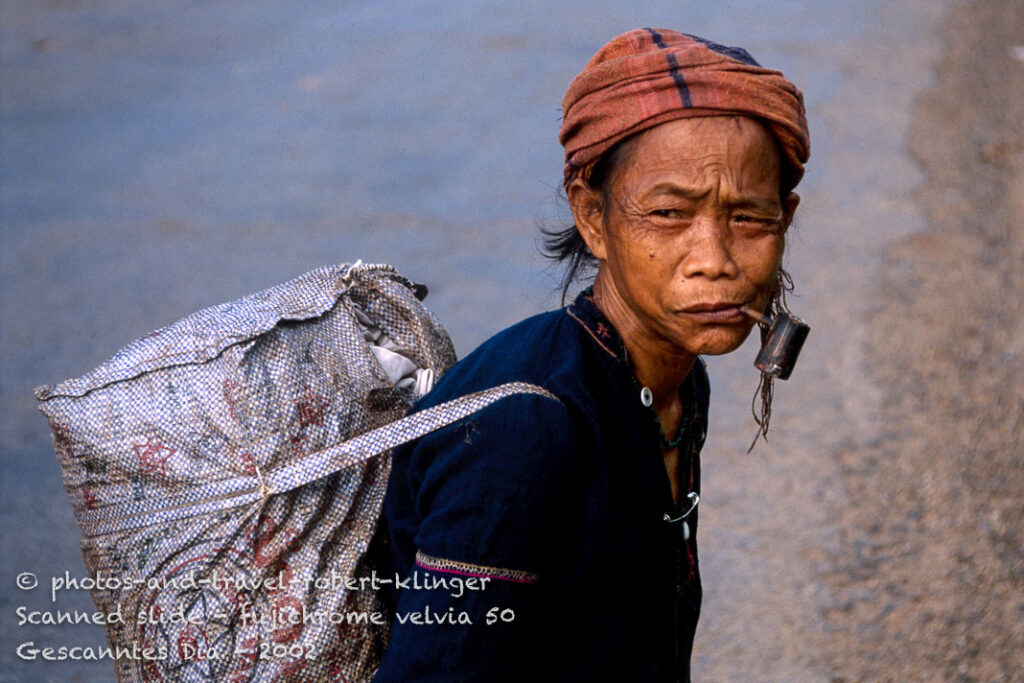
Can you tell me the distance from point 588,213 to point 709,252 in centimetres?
25

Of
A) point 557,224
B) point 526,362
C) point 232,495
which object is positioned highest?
point 557,224

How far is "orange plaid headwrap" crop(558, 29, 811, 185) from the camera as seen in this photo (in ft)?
5.54

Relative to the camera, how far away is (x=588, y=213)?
6.25 ft

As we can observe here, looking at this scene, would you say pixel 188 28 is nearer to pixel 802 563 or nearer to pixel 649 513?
pixel 802 563

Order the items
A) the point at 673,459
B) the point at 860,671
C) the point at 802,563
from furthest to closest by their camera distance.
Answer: the point at 802,563, the point at 860,671, the point at 673,459

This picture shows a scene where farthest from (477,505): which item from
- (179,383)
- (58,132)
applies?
(58,132)

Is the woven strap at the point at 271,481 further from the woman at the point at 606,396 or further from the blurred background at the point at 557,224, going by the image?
the blurred background at the point at 557,224

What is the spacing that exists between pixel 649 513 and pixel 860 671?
1722 mm

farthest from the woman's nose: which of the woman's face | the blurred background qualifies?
the blurred background

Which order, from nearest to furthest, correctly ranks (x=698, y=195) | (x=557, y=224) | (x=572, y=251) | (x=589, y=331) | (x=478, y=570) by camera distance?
(x=478, y=570)
(x=698, y=195)
(x=589, y=331)
(x=572, y=251)
(x=557, y=224)

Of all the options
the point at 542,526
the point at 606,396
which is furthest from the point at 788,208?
the point at 542,526

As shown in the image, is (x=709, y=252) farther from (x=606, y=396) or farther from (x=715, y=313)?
(x=606, y=396)

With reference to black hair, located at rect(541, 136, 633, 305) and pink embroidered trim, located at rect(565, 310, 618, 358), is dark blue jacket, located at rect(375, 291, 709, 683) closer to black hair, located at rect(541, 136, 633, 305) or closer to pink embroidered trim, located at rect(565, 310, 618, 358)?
pink embroidered trim, located at rect(565, 310, 618, 358)

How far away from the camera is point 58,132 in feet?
23.6
